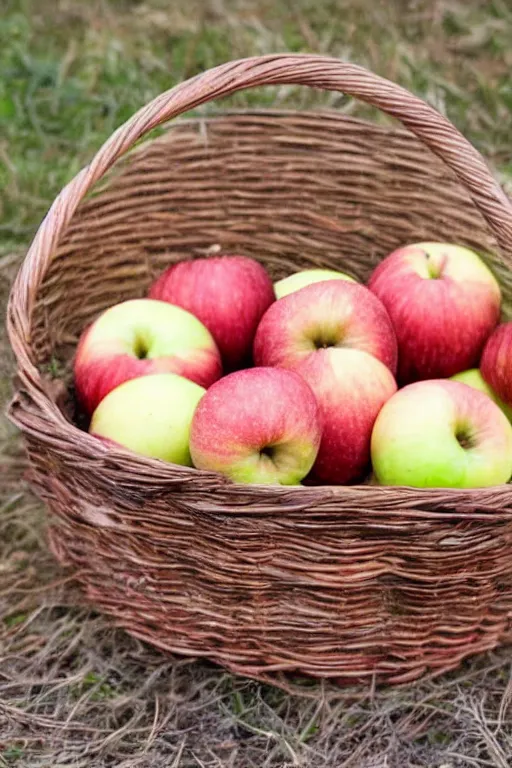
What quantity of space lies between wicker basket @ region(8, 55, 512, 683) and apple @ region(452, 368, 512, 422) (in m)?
0.20

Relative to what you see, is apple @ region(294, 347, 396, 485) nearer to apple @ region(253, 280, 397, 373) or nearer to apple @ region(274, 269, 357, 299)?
apple @ region(253, 280, 397, 373)

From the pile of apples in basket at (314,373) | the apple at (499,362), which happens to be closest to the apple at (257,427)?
the pile of apples in basket at (314,373)

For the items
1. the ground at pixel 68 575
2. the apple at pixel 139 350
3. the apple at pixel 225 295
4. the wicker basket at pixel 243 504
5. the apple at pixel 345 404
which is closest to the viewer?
the wicker basket at pixel 243 504

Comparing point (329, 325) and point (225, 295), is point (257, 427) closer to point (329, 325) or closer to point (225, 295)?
point (329, 325)

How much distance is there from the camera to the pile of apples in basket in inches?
45.7

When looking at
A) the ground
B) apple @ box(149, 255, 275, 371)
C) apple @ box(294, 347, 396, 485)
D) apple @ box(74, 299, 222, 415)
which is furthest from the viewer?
apple @ box(149, 255, 275, 371)

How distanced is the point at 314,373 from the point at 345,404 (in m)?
0.06

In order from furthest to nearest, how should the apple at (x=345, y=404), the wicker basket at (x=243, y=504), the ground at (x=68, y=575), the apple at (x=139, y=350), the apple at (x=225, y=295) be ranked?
the apple at (x=225, y=295) → the apple at (x=139, y=350) → the apple at (x=345, y=404) → the ground at (x=68, y=575) → the wicker basket at (x=243, y=504)

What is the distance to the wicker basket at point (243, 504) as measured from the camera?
3.45 ft

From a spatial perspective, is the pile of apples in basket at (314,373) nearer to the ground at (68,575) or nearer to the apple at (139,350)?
the apple at (139,350)

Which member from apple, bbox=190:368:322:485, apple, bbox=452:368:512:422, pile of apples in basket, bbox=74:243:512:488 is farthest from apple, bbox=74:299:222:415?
apple, bbox=452:368:512:422

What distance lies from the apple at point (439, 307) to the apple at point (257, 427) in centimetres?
34

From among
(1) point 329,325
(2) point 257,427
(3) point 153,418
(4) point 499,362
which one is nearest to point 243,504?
(2) point 257,427

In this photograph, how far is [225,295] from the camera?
152 centimetres
